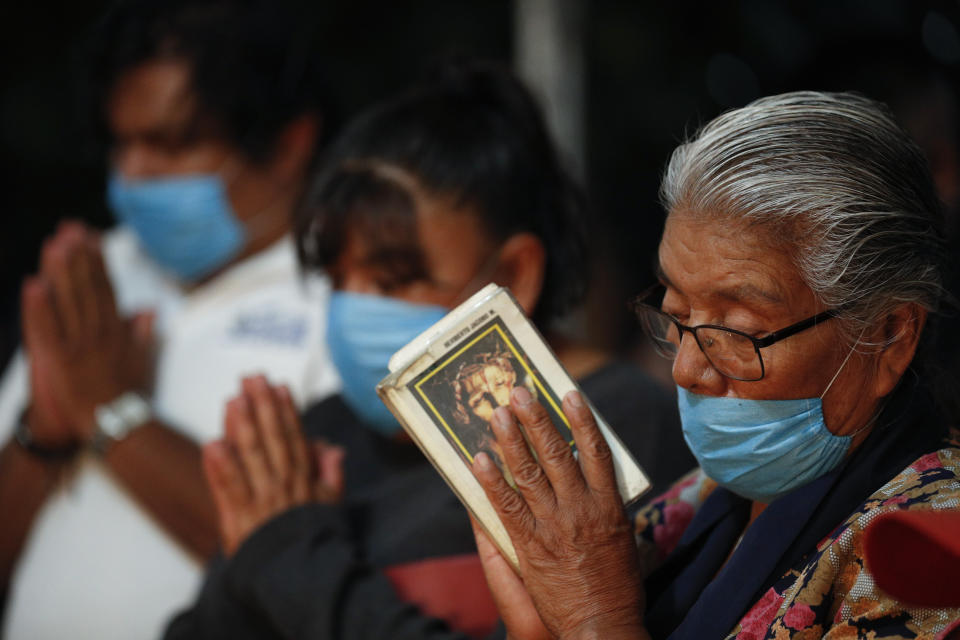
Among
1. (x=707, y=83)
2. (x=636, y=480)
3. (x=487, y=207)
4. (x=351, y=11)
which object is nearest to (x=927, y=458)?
(x=636, y=480)

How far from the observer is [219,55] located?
10.6ft

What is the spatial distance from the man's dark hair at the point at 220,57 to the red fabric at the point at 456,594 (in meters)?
1.80

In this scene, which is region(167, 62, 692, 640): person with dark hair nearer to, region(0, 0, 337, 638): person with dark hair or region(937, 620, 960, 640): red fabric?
region(0, 0, 337, 638): person with dark hair

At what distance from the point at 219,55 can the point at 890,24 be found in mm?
2699

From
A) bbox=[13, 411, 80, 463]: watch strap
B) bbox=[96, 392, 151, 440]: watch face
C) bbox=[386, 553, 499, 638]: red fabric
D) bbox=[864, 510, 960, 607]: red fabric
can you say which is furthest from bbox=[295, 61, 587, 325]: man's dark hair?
bbox=[864, 510, 960, 607]: red fabric

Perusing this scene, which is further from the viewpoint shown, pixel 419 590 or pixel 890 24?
pixel 890 24

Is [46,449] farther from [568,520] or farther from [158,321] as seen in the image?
[568,520]

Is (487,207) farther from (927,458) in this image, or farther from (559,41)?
(559,41)

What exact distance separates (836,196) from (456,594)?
121 centimetres

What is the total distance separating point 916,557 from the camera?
3.49 ft

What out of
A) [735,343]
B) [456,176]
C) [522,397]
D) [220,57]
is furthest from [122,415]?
[735,343]

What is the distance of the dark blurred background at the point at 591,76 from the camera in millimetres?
4324

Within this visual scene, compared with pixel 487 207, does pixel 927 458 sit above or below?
below

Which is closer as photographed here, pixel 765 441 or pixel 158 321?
pixel 765 441
